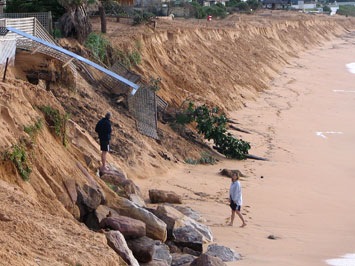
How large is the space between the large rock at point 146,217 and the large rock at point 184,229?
34 cm

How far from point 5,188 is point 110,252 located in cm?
171

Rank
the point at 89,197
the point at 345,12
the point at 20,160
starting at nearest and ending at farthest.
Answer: the point at 20,160 < the point at 89,197 < the point at 345,12

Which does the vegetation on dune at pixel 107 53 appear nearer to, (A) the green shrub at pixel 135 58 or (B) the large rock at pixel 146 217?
(A) the green shrub at pixel 135 58

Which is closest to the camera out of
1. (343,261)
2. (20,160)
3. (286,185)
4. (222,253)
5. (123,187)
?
(20,160)

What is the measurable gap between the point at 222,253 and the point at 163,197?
8.67ft

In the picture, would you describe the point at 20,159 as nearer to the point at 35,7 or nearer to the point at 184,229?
the point at 184,229

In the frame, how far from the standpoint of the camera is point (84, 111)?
58.2ft

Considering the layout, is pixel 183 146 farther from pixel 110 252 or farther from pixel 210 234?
pixel 110 252

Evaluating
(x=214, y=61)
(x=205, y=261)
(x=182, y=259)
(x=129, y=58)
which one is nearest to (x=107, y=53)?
(x=129, y=58)

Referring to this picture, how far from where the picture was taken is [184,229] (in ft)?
40.7

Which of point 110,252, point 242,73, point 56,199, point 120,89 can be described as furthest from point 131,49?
point 110,252

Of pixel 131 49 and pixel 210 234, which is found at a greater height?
pixel 131 49

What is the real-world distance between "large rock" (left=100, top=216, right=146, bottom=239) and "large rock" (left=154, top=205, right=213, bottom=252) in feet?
3.76

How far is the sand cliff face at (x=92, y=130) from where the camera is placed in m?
8.86
